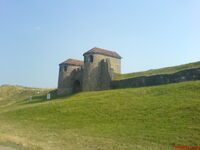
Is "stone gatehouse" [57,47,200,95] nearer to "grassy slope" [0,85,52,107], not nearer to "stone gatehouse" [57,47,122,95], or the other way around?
"stone gatehouse" [57,47,122,95]

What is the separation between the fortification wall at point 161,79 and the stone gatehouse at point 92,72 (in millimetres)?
3784

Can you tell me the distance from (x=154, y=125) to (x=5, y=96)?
52.6 metres

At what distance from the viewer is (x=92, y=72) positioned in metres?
35.7

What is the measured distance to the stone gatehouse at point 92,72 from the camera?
35.2 metres

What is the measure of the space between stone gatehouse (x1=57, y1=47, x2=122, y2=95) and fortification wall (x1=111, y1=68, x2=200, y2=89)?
3.78 metres

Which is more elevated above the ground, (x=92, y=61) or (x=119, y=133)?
(x=92, y=61)

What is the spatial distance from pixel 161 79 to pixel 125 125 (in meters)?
14.3

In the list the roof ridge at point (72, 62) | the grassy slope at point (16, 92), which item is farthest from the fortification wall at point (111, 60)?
the grassy slope at point (16, 92)

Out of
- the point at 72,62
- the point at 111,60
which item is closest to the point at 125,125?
the point at 111,60

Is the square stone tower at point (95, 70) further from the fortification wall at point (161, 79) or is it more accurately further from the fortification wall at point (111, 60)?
Answer: the fortification wall at point (161, 79)

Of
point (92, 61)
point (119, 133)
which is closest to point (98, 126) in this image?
point (119, 133)

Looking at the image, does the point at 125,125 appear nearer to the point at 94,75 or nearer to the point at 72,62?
the point at 94,75

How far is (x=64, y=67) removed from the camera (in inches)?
1684

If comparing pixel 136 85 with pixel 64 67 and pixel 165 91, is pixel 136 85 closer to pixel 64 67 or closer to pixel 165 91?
pixel 165 91
